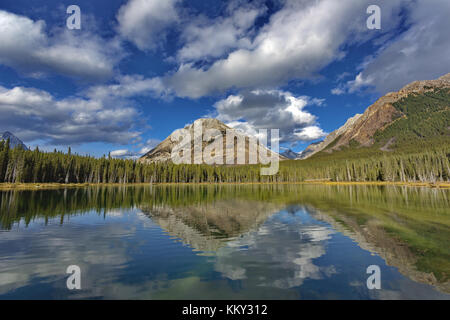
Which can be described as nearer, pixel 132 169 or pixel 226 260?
pixel 226 260

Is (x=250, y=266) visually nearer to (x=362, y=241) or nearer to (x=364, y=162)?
(x=362, y=241)

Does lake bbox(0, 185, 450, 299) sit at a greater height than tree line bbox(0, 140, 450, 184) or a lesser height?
lesser

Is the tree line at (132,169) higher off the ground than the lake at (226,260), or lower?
higher

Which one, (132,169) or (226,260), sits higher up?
(132,169)

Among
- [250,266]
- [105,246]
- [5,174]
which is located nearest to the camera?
[250,266]

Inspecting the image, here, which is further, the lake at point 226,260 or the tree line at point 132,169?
the tree line at point 132,169

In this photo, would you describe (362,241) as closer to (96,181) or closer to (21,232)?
(21,232)

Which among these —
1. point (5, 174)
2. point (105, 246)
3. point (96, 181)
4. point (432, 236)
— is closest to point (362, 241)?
point (432, 236)

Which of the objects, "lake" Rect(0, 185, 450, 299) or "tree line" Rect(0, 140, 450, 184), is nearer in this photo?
"lake" Rect(0, 185, 450, 299)

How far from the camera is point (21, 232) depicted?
69.2 feet

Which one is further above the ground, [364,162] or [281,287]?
[364,162]
